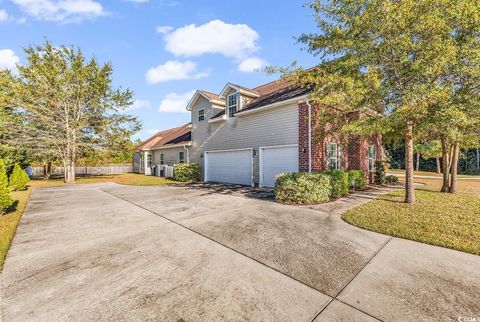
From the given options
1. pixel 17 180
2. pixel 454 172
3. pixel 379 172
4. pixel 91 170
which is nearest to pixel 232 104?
pixel 379 172

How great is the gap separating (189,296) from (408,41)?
8.61m

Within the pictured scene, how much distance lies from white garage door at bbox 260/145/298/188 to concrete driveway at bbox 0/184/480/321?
19.3 ft

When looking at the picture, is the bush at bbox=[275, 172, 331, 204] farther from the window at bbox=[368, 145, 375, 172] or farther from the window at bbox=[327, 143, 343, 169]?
the window at bbox=[368, 145, 375, 172]

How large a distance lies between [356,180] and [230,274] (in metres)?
10.7

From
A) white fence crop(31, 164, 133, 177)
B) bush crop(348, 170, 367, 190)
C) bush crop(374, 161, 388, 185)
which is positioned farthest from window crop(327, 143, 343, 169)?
white fence crop(31, 164, 133, 177)

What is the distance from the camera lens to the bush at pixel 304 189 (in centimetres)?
867

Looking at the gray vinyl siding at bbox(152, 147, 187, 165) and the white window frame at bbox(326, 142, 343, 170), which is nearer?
the white window frame at bbox(326, 142, 343, 170)

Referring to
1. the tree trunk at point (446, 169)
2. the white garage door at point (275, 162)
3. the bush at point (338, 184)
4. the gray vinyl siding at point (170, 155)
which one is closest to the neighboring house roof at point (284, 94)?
the white garage door at point (275, 162)

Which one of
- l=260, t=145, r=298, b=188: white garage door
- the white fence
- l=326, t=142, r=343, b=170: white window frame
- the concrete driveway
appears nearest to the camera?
the concrete driveway

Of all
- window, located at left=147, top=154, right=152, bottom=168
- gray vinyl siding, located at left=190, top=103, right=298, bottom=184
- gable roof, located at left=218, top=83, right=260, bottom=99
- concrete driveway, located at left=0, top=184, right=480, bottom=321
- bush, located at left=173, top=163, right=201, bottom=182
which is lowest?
concrete driveway, located at left=0, top=184, right=480, bottom=321

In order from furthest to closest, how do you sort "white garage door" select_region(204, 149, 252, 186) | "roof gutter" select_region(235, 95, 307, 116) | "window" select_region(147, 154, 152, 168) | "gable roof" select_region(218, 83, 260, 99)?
1. "window" select_region(147, 154, 152, 168)
2. "gable roof" select_region(218, 83, 260, 99)
3. "white garage door" select_region(204, 149, 252, 186)
4. "roof gutter" select_region(235, 95, 307, 116)

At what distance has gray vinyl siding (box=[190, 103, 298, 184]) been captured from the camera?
466 inches

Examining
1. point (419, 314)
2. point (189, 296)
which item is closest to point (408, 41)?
point (419, 314)

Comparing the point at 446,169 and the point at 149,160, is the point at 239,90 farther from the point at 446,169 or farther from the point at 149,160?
the point at 149,160
